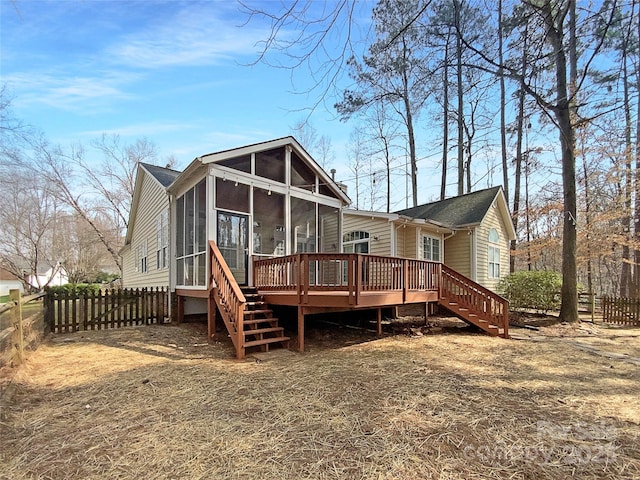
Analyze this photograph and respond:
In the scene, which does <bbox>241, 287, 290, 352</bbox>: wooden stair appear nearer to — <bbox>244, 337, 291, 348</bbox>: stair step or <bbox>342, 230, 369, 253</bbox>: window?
<bbox>244, 337, 291, 348</bbox>: stair step

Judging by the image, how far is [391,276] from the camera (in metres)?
7.36

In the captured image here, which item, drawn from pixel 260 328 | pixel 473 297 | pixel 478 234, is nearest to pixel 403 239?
pixel 478 234

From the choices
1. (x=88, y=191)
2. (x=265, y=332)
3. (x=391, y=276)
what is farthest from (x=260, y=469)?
(x=88, y=191)

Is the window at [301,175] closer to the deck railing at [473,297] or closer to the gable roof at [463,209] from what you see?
the deck railing at [473,297]

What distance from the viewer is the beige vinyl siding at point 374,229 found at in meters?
A: 12.0

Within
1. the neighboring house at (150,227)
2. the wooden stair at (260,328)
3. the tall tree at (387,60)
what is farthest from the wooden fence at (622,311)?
the neighboring house at (150,227)

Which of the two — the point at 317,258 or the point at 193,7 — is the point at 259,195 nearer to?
the point at 317,258

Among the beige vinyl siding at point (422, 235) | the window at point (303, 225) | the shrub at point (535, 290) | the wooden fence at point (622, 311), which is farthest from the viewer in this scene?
the beige vinyl siding at point (422, 235)

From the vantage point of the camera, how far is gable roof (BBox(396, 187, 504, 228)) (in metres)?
13.8

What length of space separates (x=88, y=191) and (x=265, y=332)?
84.1ft

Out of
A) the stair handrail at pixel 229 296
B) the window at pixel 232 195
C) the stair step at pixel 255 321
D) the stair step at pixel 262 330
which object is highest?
the window at pixel 232 195

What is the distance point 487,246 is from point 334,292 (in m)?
10.3

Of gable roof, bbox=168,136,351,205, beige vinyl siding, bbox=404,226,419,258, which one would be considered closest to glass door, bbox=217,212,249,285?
gable roof, bbox=168,136,351,205

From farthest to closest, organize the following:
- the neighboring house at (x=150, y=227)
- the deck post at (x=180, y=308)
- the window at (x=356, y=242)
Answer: the window at (x=356, y=242), the neighboring house at (x=150, y=227), the deck post at (x=180, y=308)
